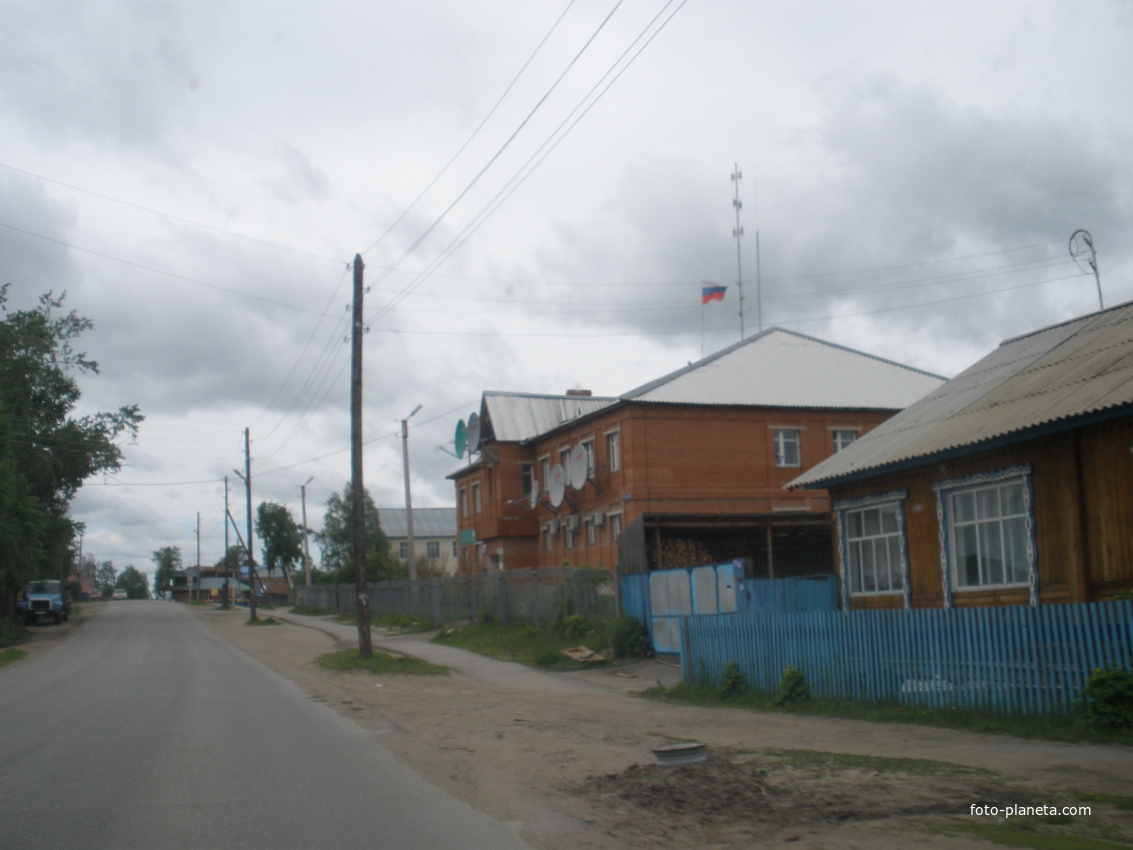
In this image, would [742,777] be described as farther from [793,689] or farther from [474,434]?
[474,434]

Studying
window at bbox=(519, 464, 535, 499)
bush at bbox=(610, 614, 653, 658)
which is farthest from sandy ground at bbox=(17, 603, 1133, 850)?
window at bbox=(519, 464, 535, 499)

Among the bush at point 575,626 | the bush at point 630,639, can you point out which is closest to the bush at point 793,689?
the bush at point 630,639

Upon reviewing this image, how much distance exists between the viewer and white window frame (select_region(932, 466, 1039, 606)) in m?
15.0

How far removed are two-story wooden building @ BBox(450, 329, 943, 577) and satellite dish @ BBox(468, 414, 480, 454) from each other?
331cm

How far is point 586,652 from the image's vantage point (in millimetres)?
21953

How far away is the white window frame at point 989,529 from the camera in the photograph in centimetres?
1503

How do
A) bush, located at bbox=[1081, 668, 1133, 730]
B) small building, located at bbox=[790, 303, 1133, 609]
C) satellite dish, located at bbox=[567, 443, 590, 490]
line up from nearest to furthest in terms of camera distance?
bush, located at bbox=[1081, 668, 1133, 730]
small building, located at bbox=[790, 303, 1133, 609]
satellite dish, located at bbox=[567, 443, 590, 490]

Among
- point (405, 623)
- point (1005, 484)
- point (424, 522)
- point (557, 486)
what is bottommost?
point (405, 623)

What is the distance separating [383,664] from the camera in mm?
21562

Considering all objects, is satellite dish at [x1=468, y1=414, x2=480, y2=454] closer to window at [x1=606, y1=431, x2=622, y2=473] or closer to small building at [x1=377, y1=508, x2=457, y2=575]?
window at [x1=606, y1=431, x2=622, y2=473]

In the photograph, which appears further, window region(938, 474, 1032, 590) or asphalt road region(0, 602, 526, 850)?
window region(938, 474, 1032, 590)

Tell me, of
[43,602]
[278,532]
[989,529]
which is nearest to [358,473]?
[989,529]

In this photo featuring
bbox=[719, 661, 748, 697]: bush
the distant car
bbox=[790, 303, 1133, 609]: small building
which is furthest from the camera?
the distant car

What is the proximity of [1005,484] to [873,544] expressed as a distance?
3995 mm
